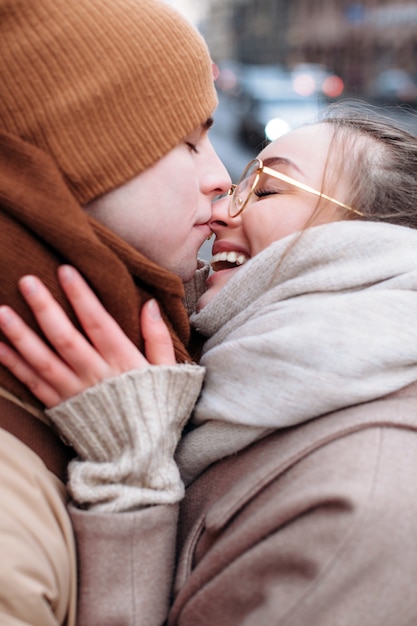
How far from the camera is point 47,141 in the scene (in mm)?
1401

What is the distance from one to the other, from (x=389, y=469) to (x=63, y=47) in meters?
1.06

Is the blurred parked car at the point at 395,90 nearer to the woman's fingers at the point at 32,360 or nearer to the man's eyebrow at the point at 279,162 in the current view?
the man's eyebrow at the point at 279,162

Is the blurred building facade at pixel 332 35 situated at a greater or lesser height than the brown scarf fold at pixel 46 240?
lesser

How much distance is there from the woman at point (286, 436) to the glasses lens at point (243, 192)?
0.26 m

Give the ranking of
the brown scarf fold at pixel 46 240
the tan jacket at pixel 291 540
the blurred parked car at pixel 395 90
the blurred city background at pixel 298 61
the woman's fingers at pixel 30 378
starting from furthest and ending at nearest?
the blurred parked car at pixel 395 90 → the blurred city background at pixel 298 61 → the woman's fingers at pixel 30 378 → the brown scarf fold at pixel 46 240 → the tan jacket at pixel 291 540

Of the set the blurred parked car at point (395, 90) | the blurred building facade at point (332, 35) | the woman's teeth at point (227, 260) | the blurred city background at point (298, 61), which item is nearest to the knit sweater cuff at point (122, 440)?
the woman's teeth at point (227, 260)

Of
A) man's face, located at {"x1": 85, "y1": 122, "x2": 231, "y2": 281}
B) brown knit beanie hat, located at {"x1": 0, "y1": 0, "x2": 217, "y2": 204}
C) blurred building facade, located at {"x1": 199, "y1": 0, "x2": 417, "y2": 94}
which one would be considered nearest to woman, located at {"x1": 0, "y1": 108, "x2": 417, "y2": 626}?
man's face, located at {"x1": 85, "y1": 122, "x2": 231, "y2": 281}

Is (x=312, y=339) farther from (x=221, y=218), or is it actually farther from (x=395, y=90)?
(x=395, y=90)

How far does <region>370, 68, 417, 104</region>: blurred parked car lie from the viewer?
68.8ft

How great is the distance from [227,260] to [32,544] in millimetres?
936

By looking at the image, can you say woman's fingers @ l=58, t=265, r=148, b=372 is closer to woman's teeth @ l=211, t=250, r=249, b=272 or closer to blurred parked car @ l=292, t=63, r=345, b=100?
woman's teeth @ l=211, t=250, r=249, b=272

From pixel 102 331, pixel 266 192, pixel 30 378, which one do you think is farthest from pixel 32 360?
pixel 266 192

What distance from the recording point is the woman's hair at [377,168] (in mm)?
1794

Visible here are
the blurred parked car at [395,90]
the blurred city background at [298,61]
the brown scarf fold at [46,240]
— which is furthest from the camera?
the blurred parked car at [395,90]
